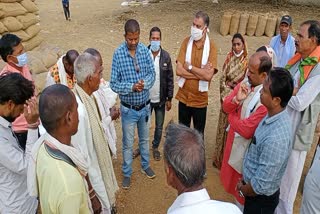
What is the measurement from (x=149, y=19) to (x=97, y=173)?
995cm

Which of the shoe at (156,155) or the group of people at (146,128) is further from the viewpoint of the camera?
the shoe at (156,155)

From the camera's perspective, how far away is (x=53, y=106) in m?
2.10

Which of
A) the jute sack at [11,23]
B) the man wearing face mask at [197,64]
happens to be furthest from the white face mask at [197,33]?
the jute sack at [11,23]

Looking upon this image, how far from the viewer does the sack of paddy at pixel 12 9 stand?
688 centimetres

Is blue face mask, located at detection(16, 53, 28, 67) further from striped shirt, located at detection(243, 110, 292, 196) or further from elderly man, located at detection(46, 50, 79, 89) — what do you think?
striped shirt, located at detection(243, 110, 292, 196)

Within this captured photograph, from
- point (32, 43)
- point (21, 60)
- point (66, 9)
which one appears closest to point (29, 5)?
point (32, 43)

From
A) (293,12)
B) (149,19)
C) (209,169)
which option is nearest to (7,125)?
(209,169)

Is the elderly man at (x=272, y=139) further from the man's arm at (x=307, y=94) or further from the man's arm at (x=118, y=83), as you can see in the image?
the man's arm at (x=118, y=83)

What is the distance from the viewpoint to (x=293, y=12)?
12461 mm

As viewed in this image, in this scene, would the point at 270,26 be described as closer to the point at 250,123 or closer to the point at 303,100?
the point at 303,100

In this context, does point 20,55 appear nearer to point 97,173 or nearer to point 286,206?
point 97,173

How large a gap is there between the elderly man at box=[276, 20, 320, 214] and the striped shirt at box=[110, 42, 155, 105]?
1.58 m

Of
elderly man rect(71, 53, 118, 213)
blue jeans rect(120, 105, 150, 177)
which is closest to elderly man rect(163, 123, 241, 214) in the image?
elderly man rect(71, 53, 118, 213)

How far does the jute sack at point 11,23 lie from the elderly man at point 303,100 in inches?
220
